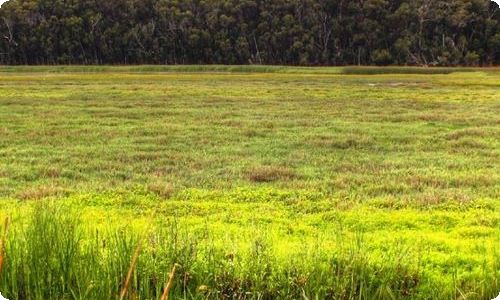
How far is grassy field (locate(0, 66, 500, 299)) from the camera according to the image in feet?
21.2

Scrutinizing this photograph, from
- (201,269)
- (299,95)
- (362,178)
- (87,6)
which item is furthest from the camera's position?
(87,6)

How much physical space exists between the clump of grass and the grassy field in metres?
0.05

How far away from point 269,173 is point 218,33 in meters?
80.2

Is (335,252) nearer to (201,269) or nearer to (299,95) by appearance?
(201,269)

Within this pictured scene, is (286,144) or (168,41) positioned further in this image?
(168,41)

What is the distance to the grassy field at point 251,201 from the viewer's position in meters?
6.46

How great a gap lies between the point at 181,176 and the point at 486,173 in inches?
263

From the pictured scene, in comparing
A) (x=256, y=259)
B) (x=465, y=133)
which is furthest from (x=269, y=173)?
(x=465, y=133)

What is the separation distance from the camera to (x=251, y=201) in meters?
12.2

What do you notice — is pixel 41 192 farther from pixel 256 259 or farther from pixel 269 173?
pixel 256 259

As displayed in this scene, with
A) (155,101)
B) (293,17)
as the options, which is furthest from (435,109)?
(293,17)

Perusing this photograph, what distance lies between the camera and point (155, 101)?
3584 cm

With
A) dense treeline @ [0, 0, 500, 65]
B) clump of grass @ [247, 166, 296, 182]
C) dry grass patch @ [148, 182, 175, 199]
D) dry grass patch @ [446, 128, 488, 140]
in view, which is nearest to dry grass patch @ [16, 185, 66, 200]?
dry grass patch @ [148, 182, 175, 199]

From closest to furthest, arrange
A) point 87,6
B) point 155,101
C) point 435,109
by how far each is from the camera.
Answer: point 435,109 → point 155,101 → point 87,6
